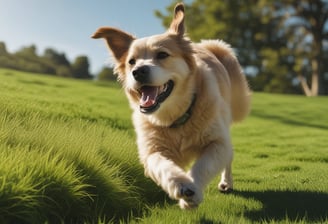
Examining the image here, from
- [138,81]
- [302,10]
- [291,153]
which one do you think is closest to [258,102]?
[291,153]

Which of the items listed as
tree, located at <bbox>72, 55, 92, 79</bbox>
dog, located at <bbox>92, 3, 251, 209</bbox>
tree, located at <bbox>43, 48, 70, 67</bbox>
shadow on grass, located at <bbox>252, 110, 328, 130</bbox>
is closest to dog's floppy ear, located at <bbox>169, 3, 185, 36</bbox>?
dog, located at <bbox>92, 3, 251, 209</bbox>

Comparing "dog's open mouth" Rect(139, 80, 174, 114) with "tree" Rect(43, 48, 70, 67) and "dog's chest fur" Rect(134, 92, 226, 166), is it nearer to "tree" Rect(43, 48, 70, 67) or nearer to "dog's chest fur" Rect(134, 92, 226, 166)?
"dog's chest fur" Rect(134, 92, 226, 166)

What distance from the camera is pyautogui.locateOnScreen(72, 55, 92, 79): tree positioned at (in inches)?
2361

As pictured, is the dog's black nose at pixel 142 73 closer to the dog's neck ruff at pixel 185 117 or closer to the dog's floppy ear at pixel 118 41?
the dog's neck ruff at pixel 185 117

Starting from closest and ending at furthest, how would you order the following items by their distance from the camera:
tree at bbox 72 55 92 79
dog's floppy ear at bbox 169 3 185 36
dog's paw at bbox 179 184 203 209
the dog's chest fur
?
1. dog's paw at bbox 179 184 203 209
2. the dog's chest fur
3. dog's floppy ear at bbox 169 3 185 36
4. tree at bbox 72 55 92 79

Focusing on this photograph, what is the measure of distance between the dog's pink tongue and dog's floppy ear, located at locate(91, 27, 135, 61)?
74 centimetres

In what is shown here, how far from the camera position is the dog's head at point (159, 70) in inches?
177

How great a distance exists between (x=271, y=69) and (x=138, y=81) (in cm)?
3369

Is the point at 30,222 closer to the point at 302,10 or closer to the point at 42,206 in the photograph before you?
the point at 42,206

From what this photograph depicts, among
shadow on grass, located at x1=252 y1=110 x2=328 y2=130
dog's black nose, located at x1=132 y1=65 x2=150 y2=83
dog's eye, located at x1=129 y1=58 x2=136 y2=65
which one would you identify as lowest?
shadow on grass, located at x1=252 y1=110 x2=328 y2=130

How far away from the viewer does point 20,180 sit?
3.70 meters

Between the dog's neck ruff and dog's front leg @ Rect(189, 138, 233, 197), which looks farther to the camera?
the dog's neck ruff

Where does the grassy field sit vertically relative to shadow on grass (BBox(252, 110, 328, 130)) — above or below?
above

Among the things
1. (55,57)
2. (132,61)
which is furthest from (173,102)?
(55,57)
